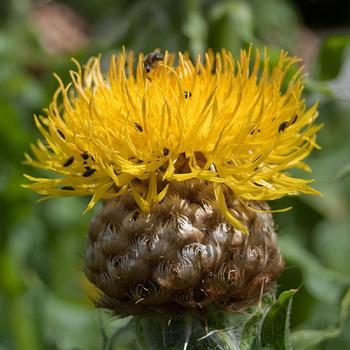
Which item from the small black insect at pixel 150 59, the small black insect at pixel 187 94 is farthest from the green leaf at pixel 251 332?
the small black insect at pixel 150 59

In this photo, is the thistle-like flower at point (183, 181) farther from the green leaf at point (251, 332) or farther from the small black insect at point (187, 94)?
the green leaf at point (251, 332)

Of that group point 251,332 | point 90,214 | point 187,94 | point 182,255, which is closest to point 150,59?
point 187,94

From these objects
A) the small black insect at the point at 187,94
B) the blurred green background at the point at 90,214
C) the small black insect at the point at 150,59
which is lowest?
the blurred green background at the point at 90,214

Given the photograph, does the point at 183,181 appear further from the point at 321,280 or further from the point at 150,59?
the point at 321,280

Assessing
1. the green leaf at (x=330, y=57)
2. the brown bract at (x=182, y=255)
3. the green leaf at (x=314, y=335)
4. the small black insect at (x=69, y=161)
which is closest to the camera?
the brown bract at (x=182, y=255)

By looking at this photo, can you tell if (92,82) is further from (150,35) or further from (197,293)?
(150,35)

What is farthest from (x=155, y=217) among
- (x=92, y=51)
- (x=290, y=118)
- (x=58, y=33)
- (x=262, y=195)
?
(x=58, y=33)
